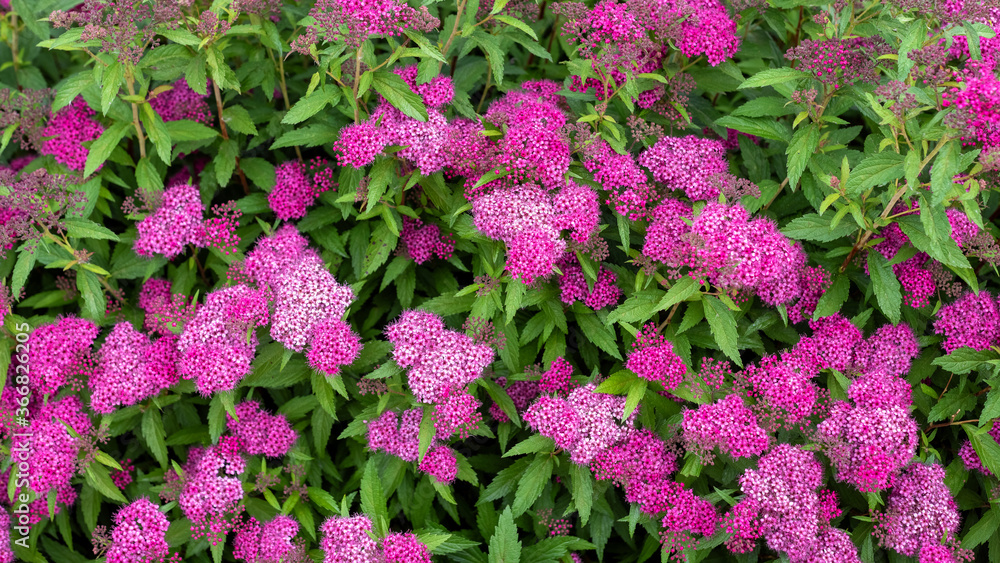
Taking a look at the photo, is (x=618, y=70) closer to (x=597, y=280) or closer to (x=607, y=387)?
(x=597, y=280)

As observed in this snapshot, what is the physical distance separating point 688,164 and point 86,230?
11.6 ft

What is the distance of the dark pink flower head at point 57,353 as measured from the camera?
422 centimetres

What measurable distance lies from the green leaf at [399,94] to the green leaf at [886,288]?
2628 millimetres

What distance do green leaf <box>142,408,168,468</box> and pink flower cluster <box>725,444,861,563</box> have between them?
3206 mm

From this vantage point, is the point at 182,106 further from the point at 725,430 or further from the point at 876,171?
the point at 876,171

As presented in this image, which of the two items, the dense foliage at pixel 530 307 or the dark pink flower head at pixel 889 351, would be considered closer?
the dense foliage at pixel 530 307

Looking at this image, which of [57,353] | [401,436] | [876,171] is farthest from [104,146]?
[876,171]

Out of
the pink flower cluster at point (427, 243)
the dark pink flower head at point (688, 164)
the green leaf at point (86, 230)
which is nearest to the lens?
the dark pink flower head at point (688, 164)

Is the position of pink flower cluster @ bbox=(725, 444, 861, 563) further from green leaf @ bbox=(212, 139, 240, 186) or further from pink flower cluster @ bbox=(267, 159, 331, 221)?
green leaf @ bbox=(212, 139, 240, 186)

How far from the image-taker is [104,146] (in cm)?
452

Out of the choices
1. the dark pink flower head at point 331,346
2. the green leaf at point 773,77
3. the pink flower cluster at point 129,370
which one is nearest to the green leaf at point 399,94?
the dark pink flower head at point 331,346

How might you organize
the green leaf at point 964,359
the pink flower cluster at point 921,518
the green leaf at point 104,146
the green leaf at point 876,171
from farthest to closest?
the green leaf at point 104,146 < the green leaf at point 964,359 < the pink flower cluster at point 921,518 < the green leaf at point 876,171

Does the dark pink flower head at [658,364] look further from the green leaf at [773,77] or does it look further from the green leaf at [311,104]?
the green leaf at [311,104]

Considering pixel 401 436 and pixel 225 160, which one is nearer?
pixel 401 436
